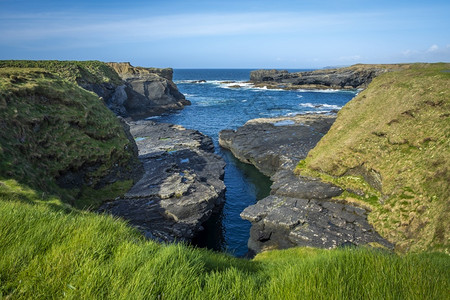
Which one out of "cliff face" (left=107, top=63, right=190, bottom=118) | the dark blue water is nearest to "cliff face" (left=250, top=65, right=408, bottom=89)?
the dark blue water

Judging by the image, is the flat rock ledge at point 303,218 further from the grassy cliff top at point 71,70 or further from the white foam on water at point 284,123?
the grassy cliff top at point 71,70

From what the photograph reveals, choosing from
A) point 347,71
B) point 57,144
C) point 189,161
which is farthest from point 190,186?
point 347,71

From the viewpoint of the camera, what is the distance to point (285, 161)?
1775 inches

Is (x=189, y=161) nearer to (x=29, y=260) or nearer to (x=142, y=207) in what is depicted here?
(x=142, y=207)

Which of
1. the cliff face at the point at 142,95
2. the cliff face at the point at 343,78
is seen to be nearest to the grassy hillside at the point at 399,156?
the cliff face at the point at 142,95

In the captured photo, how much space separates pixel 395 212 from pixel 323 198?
Answer: 6.89m

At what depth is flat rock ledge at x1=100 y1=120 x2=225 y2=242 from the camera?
27.7 m

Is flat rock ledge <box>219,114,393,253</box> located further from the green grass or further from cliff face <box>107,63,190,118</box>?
cliff face <box>107,63,190,118</box>

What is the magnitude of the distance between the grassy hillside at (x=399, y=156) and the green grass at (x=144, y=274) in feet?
50.4

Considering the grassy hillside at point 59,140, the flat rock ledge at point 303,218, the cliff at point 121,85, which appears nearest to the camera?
the flat rock ledge at point 303,218

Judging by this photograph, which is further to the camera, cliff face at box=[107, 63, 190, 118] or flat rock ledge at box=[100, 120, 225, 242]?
cliff face at box=[107, 63, 190, 118]

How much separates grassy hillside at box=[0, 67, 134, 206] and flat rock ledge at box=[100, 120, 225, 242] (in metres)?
2.74

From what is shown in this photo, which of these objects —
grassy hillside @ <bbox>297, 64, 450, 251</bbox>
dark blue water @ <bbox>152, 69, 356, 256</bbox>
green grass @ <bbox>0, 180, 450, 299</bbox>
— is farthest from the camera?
dark blue water @ <bbox>152, 69, 356, 256</bbox>

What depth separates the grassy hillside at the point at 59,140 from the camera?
24094mm
